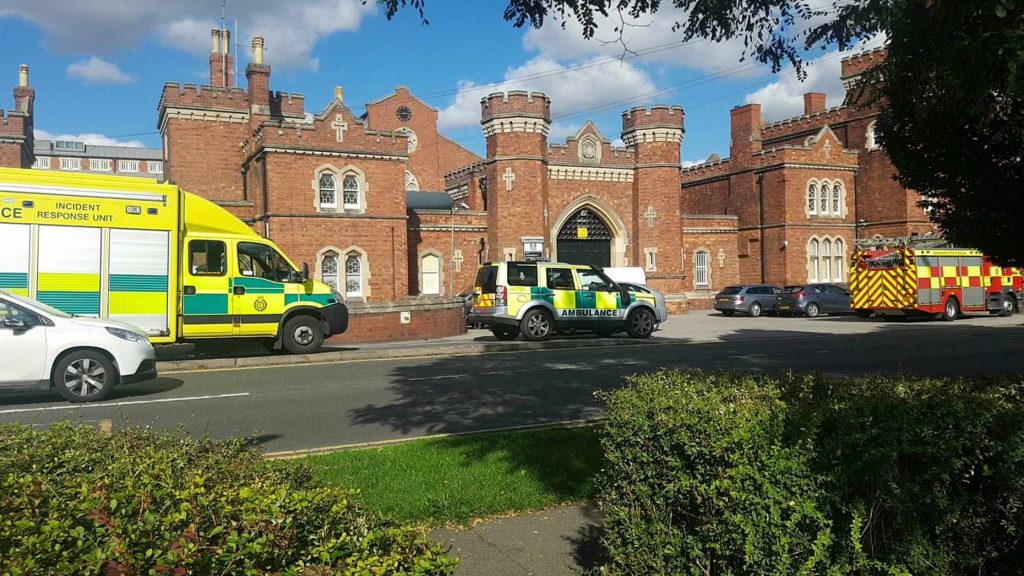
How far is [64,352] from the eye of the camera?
32.4ft

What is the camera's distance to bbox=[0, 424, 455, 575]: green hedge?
6.88ft

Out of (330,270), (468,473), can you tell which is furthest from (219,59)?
(468,473)

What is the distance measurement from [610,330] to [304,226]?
1307cm

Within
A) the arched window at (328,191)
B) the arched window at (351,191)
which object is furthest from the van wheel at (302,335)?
the arched window at (351,191)

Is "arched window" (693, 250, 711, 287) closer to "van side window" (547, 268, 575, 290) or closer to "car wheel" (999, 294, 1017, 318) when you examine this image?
"car wheel" (999, 294, 1017, 318)

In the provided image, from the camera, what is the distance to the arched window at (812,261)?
38812mm

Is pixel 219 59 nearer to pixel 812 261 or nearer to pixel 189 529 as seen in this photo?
pixel 812 261

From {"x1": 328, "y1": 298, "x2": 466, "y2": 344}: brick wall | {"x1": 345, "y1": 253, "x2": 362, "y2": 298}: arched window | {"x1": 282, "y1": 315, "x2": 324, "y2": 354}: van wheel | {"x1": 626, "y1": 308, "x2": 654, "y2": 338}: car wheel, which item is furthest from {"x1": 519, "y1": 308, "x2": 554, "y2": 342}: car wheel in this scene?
{"x1": 345, "y1": 253, "x2": 362, "y2": 298}: arched window

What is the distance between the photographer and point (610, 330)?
66.4 ft

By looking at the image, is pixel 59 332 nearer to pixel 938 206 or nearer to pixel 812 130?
pixel 938 206

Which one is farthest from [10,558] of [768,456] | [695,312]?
[695,312]

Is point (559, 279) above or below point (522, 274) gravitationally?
below

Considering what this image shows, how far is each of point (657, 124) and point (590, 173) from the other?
3803mm

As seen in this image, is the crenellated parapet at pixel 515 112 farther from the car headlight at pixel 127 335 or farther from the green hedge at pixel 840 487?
the green hedge at pixel 840 487
